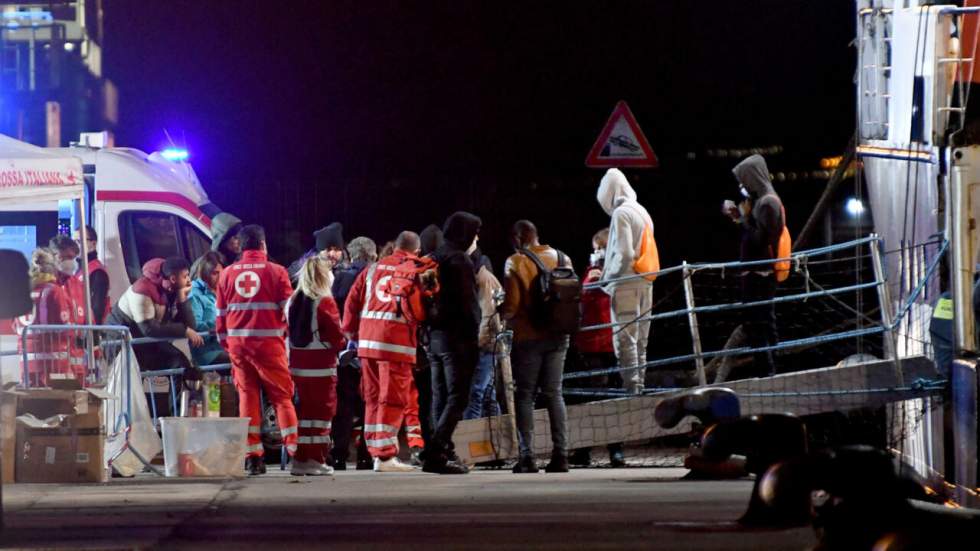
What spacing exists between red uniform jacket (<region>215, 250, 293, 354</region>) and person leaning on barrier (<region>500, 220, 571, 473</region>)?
5.35 ft

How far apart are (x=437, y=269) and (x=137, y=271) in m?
7.69

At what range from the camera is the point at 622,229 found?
537 inches

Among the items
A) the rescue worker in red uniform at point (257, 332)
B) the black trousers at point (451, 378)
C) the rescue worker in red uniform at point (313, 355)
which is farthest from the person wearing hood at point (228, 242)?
the black trousers at point (451, 378)

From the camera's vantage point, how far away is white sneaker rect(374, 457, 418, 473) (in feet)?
41.3

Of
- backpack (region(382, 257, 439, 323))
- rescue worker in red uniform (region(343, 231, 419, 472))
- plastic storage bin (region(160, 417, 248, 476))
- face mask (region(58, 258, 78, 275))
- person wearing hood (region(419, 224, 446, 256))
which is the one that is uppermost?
person wearing hood (region(419, 224, 446, 256))

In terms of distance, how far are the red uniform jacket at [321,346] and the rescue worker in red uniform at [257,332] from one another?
0.09m

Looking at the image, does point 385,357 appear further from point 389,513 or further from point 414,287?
point 389,513

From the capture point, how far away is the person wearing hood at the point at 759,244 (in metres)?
13.2

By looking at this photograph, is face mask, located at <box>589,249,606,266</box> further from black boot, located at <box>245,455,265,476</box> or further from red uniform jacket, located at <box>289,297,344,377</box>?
black boot, located at <box>245,455,265,476</box>

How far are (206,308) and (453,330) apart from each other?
393 cm

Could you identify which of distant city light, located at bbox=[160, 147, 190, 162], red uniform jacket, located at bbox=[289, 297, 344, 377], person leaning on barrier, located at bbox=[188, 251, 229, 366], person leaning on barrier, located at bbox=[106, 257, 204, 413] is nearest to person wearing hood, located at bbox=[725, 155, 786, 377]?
red uniform jacket, located at bbox=[289, 297, 344, 377]

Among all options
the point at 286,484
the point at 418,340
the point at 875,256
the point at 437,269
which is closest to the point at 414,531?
the point at 286,484

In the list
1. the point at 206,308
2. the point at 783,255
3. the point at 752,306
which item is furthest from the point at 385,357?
the point at 206,308

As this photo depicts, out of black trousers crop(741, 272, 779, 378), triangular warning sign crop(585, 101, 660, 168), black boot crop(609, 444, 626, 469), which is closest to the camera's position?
black trousers crop(741, 272, 779, 378)
